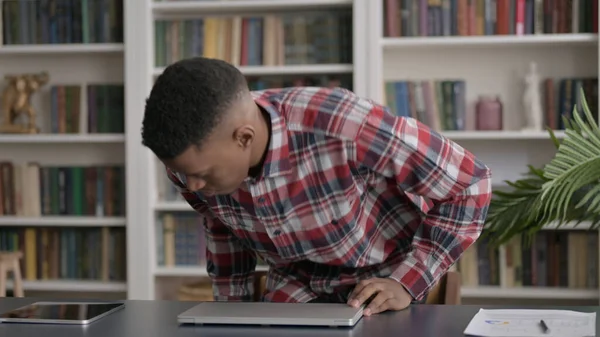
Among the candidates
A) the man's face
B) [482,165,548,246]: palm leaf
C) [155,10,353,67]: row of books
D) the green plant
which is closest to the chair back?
the man's face

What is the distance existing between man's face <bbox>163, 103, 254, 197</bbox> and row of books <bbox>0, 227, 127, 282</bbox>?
Result: 2.58m

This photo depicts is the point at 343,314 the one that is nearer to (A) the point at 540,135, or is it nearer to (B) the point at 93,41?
(A) the point at 540,135

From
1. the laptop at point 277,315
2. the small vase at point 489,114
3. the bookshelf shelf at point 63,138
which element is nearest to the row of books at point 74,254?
the bookshelf shelf at point 63,138

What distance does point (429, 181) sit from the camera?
143cm

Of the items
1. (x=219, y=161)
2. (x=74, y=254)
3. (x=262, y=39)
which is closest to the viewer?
(x=219, y=161)

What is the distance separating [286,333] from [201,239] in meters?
2.53

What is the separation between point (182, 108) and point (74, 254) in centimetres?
282

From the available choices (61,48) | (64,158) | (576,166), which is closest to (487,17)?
(576,166)

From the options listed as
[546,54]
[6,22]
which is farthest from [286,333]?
[6,22]

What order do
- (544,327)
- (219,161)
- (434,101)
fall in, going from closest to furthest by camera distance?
(544,327) → (219,161) → (434,101)

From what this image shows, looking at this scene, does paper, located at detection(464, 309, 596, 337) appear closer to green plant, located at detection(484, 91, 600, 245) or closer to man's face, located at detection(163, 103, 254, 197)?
man's face, located at detection(163, 103, 254, 197)

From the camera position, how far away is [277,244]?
155 centimetres

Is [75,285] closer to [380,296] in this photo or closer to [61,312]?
[61,312]

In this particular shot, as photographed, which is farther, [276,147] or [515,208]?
[515,208]
